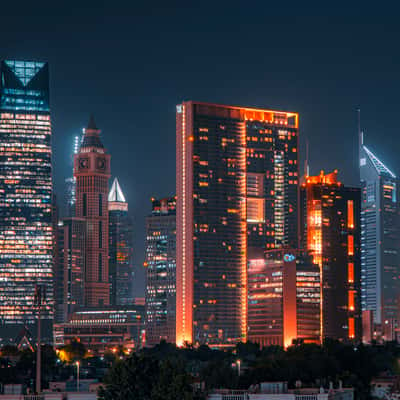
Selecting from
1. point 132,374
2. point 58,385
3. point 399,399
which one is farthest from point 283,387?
point 58,385

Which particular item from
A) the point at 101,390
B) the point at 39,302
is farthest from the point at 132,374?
the point at 39,302

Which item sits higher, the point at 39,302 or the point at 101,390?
the point at 39,302

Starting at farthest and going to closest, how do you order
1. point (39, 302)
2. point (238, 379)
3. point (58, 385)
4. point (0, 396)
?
point (238, 379) → point (58, 385) → point (39, 302) → point (0, 396)

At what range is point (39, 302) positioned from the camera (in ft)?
457

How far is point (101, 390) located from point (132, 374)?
468 cm

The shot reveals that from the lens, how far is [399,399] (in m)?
147

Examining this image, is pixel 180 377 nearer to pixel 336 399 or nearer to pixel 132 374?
pixel 132 374

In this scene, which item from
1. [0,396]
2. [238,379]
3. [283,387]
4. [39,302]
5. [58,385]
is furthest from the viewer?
[238,379]

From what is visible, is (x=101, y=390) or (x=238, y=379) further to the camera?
(x=238, y=379)

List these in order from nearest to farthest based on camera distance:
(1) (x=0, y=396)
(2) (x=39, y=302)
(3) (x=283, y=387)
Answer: (1) (x=0, y=396), (3) (x=283, y=387), (2) (x=39, y=302)

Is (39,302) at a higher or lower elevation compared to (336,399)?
higher

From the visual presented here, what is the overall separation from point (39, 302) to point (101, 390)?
973 inches

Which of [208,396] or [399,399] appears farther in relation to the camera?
[399,399]

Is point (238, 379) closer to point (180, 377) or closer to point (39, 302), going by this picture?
point (39, 302)
